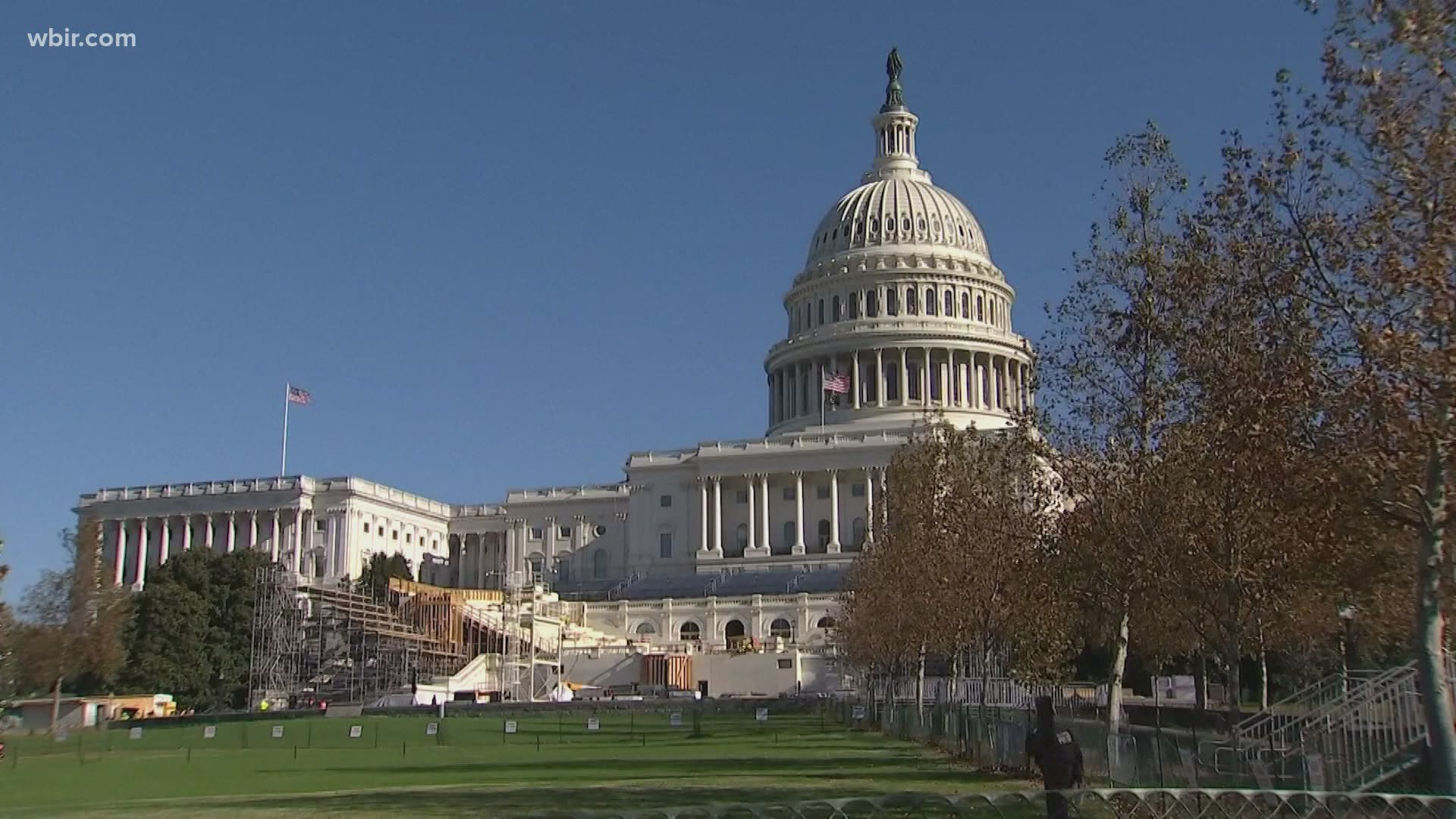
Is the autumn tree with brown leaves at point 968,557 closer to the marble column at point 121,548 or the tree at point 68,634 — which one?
the tree at point 68,634

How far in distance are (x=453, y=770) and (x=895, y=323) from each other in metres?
122

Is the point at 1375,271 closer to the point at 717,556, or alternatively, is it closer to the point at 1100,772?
the point at 1100,772

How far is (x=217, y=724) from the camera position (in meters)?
71.4

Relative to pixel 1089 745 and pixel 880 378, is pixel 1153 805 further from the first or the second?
pixel 880 378

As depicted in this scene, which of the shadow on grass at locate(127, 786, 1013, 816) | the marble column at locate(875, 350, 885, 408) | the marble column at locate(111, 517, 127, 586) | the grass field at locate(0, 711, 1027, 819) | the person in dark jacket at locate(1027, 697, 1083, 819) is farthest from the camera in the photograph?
the marble column at locate(111, 517, 127, 586)

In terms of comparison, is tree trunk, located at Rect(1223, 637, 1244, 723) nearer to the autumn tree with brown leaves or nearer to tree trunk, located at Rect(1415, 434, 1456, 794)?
tree trunk, located at Rect(1415, 434, 1456, 794)

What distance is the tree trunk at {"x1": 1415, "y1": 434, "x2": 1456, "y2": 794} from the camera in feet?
69.6

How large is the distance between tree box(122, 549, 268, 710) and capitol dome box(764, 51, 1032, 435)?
191 feet

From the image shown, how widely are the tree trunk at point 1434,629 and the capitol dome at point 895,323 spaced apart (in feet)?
402

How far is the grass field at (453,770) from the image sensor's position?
31.0m

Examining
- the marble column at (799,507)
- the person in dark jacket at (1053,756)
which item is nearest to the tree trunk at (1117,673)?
the person in dark jacket at (1053,756)

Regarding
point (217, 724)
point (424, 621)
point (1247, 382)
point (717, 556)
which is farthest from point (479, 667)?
point (1247, 382)

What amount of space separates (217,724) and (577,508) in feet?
308

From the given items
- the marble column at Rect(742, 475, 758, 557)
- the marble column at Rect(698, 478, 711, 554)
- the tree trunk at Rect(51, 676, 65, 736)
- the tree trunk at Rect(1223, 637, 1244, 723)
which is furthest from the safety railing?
the marble column at Rect(698, 478, 711, 554)
